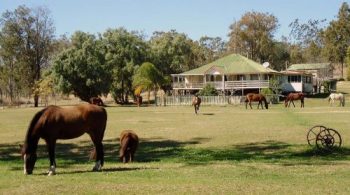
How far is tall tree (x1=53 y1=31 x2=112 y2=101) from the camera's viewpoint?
76000 mm

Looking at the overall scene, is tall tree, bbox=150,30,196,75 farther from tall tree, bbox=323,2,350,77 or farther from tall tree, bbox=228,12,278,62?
tall tree, bbox=323,2,350,77

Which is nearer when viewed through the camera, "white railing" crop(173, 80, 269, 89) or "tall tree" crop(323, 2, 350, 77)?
"white railing" crop(173, 80, 269, 89)

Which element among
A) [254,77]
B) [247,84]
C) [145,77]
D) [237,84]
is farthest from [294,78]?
[145,77]

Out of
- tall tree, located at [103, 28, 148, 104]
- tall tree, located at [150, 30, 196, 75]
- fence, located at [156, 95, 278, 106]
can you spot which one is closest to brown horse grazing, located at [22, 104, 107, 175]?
fence, located at [156, 95, 278, 106]

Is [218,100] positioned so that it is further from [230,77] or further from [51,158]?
[51,158]

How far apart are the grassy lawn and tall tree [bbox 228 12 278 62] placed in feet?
245

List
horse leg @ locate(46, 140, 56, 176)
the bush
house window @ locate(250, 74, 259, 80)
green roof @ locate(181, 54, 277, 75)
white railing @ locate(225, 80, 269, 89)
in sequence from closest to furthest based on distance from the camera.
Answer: horse leg @ locate(46, 140, 56, 176) → the bush → white railing @ locate(225, 80, 269, 89) → green roof @ locate(181, 54, 277, 75) → house window @ locate(250, 74, 259, 80)

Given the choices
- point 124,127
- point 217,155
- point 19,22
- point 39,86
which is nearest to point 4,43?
point 19,22

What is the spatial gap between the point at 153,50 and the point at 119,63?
34.7 ft

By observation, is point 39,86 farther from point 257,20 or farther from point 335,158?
point 335,158

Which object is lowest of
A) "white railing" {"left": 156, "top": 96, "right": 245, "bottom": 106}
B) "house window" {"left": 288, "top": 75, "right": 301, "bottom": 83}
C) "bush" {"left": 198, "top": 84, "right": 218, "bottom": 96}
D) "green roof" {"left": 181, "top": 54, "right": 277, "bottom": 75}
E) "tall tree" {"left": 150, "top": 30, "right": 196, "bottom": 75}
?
"white railing" {"left": 156, "top": 96, "right": 245, "bottom": 106}

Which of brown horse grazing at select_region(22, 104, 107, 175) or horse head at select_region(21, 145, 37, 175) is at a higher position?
brown horse grazing at select_region(22, 104, 107, 175)

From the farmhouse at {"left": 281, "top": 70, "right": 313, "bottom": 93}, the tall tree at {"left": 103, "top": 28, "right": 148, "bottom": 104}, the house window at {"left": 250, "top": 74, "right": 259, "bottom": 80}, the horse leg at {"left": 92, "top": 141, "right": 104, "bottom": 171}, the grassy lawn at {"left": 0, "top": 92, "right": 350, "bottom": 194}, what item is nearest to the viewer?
the grassy lawn at {"left": 0, "top": 92, "right": 350, "bottom": 194}

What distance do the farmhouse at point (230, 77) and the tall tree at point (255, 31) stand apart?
922 inches
